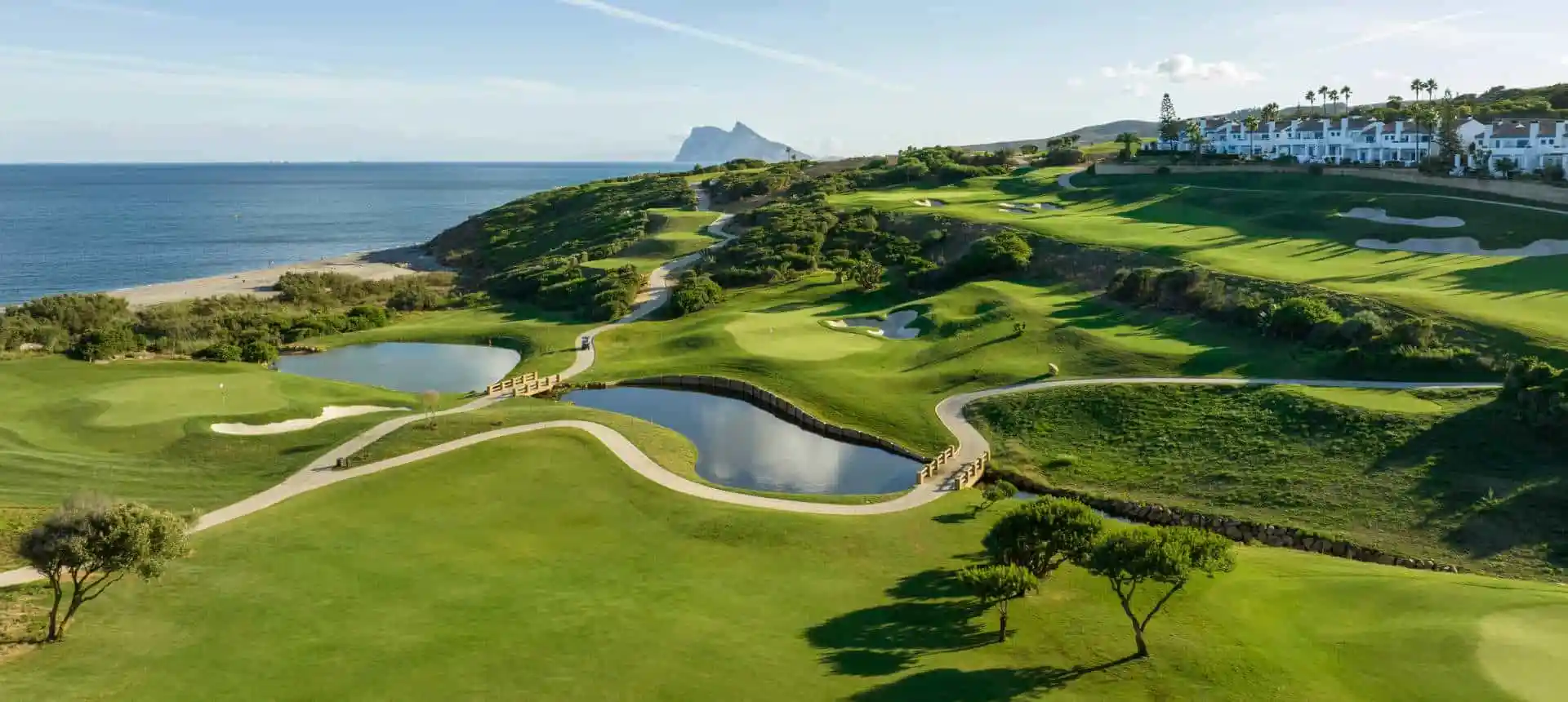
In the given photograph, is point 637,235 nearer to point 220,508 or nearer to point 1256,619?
point 220,508

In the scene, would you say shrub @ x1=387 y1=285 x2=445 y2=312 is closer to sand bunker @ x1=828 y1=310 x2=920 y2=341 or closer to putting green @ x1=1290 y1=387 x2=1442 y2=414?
sand bunker @ x1=828 y1=310 x2=920 y2=341

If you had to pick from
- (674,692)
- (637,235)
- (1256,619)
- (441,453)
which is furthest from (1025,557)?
(637,235)

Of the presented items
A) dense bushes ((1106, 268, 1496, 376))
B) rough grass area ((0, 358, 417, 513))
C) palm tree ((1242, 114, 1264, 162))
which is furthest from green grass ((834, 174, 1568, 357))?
rough grass area ((0, 358, 417, 513))

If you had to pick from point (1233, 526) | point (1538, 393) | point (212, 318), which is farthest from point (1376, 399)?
point (212, 318)

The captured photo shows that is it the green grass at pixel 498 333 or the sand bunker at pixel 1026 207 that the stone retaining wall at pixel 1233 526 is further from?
the sand bunker at pixel 1026 207

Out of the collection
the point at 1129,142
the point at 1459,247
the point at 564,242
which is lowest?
the point at 1459,247

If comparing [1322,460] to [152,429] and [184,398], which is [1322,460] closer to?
[152,429]
